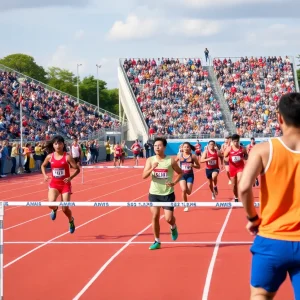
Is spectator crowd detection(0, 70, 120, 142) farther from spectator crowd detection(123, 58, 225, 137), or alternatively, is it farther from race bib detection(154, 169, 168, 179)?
race bib detection(154, 169, 168, 179)

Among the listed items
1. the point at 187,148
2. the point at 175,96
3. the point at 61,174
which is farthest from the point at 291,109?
the point at 175,96

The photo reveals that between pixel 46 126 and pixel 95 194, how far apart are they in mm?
21754

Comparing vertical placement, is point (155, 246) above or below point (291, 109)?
below

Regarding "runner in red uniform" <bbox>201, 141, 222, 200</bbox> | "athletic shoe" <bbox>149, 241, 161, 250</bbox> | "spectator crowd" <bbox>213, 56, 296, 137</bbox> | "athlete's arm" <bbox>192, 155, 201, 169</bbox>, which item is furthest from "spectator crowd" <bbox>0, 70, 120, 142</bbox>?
"athletic shoe" <bbox>149, 241, 161, 250</bbox>

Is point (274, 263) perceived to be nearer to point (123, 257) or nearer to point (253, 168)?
point (253, 168)

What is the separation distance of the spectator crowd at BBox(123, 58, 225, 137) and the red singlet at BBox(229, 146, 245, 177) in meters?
38.4

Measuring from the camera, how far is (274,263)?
183 inches

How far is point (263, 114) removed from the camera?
5884cm

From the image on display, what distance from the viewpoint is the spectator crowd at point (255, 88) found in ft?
189

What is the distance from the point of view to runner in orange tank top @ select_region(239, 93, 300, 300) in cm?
466

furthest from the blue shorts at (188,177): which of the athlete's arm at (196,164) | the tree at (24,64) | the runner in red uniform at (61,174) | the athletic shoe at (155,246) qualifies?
the tree at (24,64)

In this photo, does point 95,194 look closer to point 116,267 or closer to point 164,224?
point 164,224

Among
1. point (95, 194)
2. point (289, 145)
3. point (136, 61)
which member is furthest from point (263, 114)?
point (289, 145)

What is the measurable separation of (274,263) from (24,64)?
12258 cm
